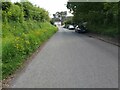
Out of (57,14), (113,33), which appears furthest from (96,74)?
(57,14)

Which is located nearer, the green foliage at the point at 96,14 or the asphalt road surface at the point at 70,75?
the asphalt road surface at the point at 70,75

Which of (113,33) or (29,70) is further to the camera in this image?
(113,33)

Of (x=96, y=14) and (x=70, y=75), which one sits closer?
(x=70, y=75)

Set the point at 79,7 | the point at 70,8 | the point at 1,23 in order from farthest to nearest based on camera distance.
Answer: the point at 70,8, the point at 79,7, the point at 1,23

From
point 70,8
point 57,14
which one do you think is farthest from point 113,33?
point 57,14

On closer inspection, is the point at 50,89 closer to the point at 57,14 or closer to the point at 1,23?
the point at 1,23

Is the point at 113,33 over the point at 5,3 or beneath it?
beneath

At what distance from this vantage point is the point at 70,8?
47125 mm

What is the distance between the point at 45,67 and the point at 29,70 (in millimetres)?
806

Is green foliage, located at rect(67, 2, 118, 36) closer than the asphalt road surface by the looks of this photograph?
No

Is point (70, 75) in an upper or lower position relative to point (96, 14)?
lower

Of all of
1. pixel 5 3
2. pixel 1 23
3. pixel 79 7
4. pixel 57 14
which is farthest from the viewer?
pixel 57 14

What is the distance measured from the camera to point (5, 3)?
20.0 metres

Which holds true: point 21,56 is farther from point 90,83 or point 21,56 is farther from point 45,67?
point 90,83
